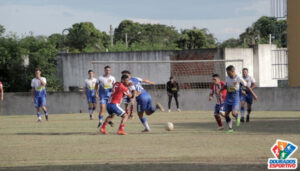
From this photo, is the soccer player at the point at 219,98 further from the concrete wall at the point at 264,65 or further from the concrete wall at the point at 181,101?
the concrete wall at the point at 264,65

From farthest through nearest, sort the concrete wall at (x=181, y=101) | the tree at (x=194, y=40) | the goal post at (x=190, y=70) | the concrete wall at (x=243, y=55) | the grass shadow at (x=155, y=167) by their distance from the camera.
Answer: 1. the tree at (x=194, y=40)
2. the concrete wall at (x=243, y=55)
3. the goal post at (x=190, y=70)
4. the concrete wall at (x=181, y=101)
5. the grass shadow at (x=155, y=167)

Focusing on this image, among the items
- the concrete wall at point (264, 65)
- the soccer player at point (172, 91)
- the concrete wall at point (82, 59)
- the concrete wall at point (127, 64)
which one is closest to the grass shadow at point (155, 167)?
the soccer player at point (172, 91)

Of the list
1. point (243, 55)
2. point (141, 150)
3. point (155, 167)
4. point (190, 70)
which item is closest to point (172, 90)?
point (190, 70)

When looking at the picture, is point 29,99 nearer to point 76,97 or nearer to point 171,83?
point 76,97

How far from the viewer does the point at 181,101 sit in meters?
32.0

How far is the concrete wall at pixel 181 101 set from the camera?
30.6 m

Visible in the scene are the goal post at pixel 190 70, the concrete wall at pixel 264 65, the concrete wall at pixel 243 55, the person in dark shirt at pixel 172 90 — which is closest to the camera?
the person in dark shirt at pixel 172 90

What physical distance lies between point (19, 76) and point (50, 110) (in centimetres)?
1207

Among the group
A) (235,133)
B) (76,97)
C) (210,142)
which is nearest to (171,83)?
(76,97)

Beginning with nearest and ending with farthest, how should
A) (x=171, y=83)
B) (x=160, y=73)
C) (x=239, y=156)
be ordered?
(x=239, y=156), (x=171, y=83), (x=160, y=73)

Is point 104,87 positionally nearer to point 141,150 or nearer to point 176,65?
point 141,150

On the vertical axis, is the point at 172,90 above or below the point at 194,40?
below

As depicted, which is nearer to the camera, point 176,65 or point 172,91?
point 172,91

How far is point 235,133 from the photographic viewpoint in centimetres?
1552
